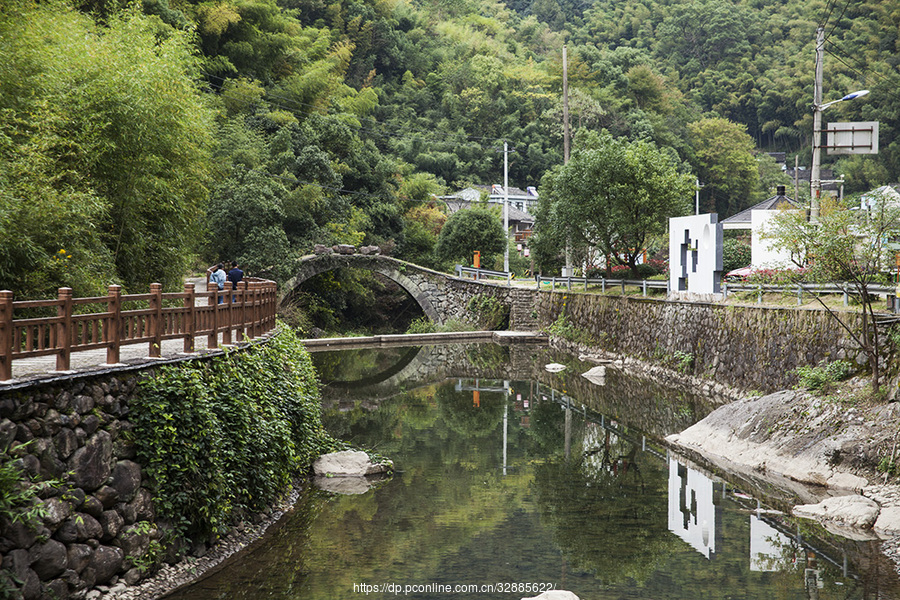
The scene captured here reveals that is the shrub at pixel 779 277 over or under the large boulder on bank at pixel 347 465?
over

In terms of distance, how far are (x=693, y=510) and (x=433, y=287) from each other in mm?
22754

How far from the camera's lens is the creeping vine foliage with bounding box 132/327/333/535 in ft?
21.6

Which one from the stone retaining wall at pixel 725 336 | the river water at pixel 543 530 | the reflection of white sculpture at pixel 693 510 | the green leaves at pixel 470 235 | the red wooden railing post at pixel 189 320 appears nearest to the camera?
the river water at pixel 543 530

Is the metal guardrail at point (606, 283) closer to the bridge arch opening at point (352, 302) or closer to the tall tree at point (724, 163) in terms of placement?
the bridge arch opening at point (352, 302)

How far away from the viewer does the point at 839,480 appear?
959cm

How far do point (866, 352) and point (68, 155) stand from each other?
11.8 metres

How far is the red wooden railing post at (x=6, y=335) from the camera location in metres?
5.27

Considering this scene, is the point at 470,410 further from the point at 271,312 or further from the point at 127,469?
the point at 127,469

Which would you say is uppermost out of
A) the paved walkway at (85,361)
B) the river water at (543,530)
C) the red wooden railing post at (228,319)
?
the red wooden railing post at (228,319)

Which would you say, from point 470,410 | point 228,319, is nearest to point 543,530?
point 228,319

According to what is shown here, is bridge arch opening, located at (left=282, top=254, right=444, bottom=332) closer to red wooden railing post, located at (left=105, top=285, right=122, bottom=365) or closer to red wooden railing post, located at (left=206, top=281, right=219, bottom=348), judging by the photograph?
red wooden railing post, located at (left=206, top=281, right=219, bottom=348)

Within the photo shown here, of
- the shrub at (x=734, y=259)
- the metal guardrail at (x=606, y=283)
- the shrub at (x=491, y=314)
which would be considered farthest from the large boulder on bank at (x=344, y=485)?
the shrub at (x=491, y=314)

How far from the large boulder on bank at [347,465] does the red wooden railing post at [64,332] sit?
529 centimetres

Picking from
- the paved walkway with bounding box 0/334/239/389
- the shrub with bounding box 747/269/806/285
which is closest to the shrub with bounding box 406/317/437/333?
the shrub with bounding box 747/269/806/285
